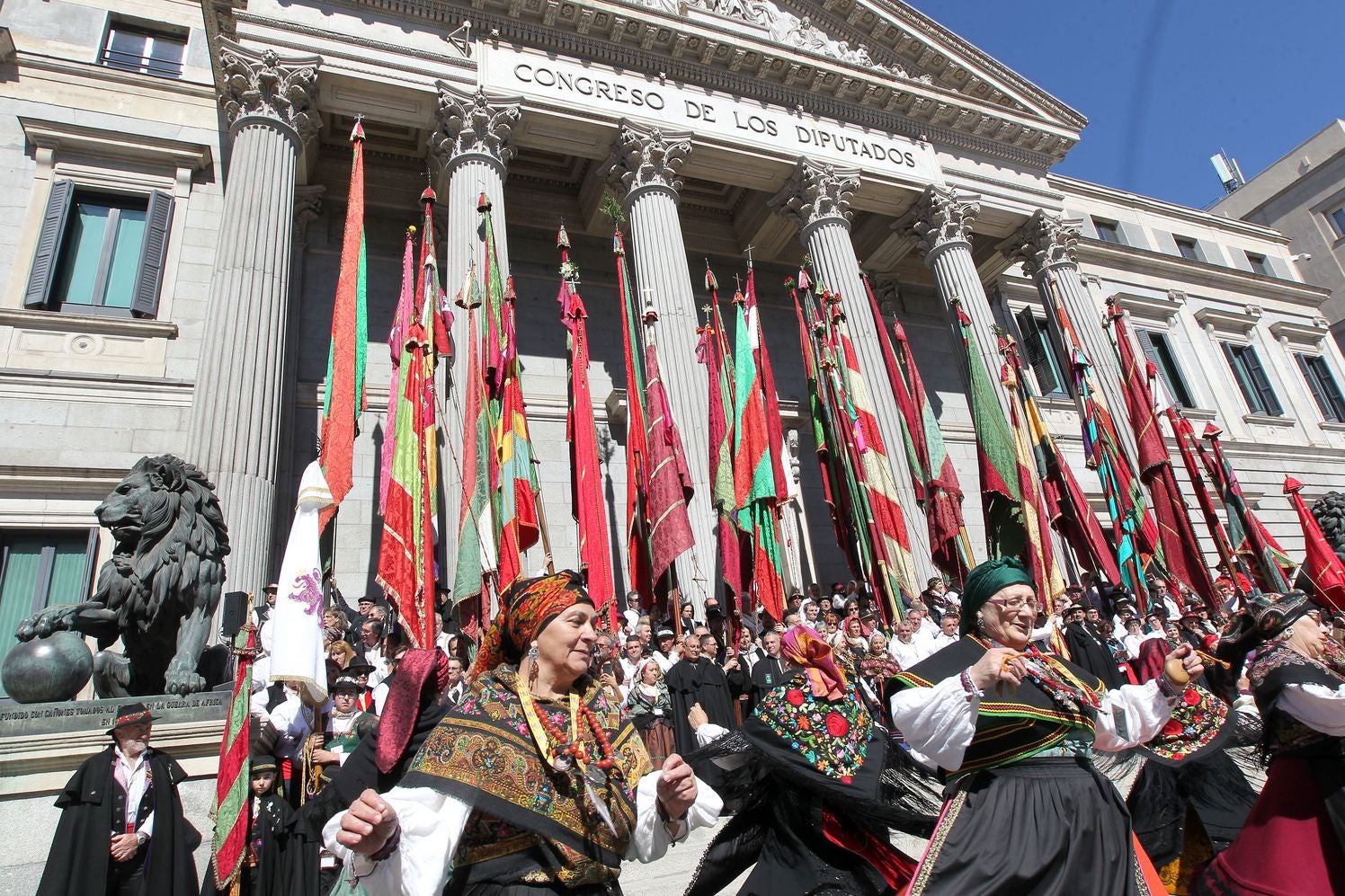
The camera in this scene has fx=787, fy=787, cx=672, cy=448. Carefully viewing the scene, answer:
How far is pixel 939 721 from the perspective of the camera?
2691mm

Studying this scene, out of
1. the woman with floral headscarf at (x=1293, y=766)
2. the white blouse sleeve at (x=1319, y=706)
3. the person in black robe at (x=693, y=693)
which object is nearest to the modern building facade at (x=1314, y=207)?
the person in black robe at (x=693, y=693)

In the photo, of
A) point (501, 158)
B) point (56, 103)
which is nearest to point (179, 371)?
point (56, 103)

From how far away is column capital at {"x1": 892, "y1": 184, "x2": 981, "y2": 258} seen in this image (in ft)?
56.1

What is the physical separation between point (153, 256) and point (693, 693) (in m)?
11.0

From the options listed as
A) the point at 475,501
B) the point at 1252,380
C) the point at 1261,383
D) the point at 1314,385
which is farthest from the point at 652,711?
the point at 1314,385

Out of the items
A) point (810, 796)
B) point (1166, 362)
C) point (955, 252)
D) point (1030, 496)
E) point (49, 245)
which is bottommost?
point (810, 796)

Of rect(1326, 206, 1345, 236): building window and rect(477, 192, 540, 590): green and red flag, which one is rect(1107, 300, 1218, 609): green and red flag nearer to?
rect(477, 192, 540, 590): green and red flag

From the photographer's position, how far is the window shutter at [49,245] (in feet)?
37.5

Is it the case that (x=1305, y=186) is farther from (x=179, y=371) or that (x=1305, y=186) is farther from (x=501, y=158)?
(x=179, y=371)

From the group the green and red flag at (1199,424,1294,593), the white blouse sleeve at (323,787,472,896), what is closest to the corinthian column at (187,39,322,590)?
the white blouse sleeve at (323,787,472,896)

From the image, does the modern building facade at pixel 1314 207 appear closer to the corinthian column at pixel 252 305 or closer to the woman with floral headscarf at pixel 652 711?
the woman with floral headscarf at pixel 652 711

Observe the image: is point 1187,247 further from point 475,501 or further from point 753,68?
point 475,501

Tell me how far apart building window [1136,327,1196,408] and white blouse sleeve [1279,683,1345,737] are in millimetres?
23143

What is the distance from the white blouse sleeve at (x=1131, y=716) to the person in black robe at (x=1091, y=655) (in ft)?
19.6
